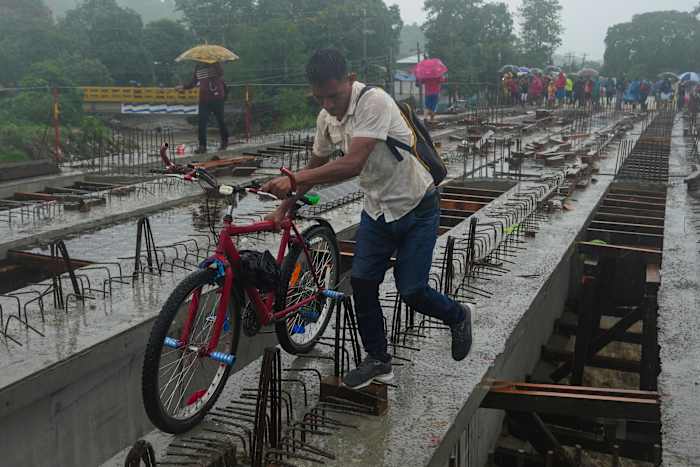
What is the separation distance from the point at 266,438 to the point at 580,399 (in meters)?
2.06

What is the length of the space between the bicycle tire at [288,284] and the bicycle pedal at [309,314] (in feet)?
0.17

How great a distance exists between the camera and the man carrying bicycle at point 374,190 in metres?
3.80

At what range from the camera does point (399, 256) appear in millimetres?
4184

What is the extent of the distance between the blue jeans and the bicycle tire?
1.79ft

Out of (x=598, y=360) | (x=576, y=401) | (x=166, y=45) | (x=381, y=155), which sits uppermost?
(x=166, y=45)

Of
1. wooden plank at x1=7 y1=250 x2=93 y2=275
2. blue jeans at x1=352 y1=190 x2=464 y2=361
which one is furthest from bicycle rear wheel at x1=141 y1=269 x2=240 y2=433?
wooden plank at x1=7 y1=250 x2=93 y2=275

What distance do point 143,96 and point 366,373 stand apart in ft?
105

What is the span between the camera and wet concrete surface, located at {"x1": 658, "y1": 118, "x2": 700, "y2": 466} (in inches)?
165

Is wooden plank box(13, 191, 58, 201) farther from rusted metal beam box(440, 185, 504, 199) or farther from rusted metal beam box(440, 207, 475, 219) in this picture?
rusted metal beam box(440, 185, 504, 199)

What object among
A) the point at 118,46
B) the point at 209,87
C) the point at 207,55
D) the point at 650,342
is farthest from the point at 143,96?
the point at 650,342

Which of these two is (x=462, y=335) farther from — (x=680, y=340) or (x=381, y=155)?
(x=680, y=340)

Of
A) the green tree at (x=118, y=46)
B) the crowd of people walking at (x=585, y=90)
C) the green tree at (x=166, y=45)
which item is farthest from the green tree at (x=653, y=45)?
the green tree at (x=118, y=46)

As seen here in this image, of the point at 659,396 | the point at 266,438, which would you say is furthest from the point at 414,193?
the point at 659,396

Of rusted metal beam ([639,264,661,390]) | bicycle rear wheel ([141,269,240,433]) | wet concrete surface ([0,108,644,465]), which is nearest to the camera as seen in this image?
bicycle rear wheel ([141,269,240,433])
